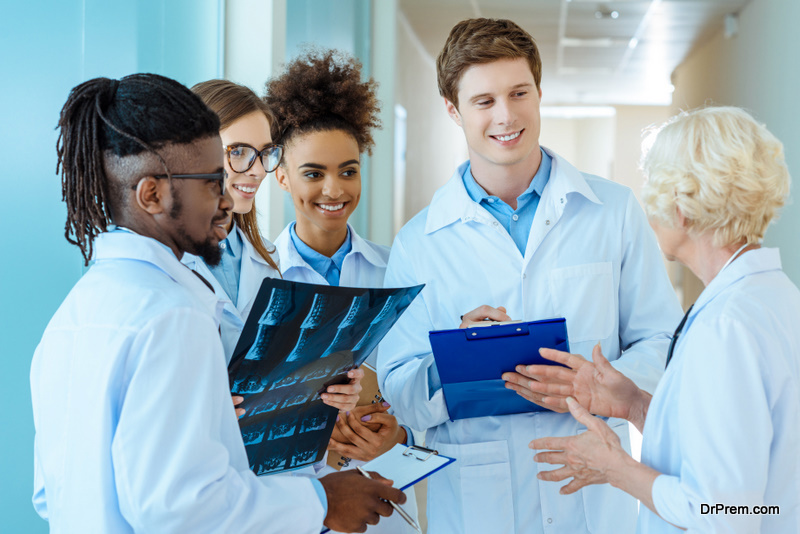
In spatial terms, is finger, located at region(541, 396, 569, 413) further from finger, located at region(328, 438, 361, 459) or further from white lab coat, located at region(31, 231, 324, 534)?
white lab coat, located at region(31, 231, 324, 534)

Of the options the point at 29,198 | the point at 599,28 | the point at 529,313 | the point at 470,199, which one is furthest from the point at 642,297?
the point at 599,28

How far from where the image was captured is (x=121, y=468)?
3.19 ft

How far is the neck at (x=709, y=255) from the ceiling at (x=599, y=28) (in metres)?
5.85

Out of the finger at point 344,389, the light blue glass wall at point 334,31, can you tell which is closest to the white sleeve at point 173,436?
the finger at point 344,389

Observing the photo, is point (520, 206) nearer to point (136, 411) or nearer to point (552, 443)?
point (552, 443)

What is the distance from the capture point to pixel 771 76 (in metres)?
5.94

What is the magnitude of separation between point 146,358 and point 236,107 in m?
0.99

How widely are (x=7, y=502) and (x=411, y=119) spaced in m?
6.02

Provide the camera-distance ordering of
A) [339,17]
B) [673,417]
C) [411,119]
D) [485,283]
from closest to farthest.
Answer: [673,417] < [485,283] < [339,17] < [411,119]

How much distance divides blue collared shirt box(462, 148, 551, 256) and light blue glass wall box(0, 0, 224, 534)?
41.8 inches

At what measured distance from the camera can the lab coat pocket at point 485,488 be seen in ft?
5.73

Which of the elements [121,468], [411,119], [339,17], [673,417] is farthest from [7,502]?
[411,119]

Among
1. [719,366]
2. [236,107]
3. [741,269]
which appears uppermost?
[236,107]

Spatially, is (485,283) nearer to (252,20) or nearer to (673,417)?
(673,417)
